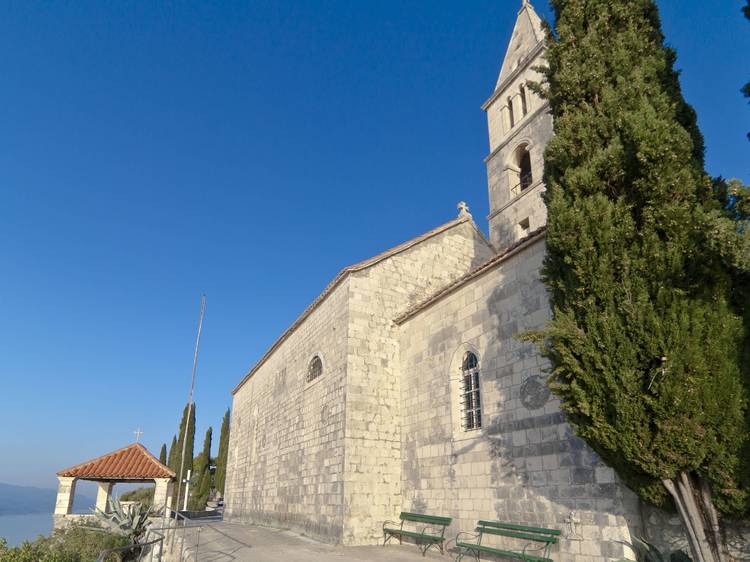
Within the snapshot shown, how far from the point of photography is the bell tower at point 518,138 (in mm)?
15445

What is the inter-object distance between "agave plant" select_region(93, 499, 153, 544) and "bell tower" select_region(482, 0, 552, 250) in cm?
1299

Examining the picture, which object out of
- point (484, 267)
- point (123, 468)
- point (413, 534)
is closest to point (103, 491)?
point (123, 468)

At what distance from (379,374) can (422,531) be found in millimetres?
3855

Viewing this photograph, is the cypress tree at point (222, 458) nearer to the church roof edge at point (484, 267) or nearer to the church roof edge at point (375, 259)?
the church roof edge at point (375, 259)

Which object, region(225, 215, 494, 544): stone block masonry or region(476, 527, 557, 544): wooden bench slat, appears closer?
region(476, 527, 557, 544): wooden bench slat

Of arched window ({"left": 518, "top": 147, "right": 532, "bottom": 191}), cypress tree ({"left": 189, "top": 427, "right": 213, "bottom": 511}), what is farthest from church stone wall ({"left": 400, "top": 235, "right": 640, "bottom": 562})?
cypress tree ({"left": 189, "top": 427, "right": 213, "bottom": 511})

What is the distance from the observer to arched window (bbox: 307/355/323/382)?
1473 centimetres

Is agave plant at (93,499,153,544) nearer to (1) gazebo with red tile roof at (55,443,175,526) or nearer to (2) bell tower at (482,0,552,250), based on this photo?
(1) gazebo with red tile roof at (55,443,175,526)

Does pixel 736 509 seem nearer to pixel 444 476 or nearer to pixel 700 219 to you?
pixel 700 219

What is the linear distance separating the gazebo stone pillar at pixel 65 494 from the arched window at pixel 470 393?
11.6 m

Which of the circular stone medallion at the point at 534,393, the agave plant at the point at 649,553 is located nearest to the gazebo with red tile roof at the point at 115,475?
the circular stone medallion at the point at 534,393

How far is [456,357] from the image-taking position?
427 inches

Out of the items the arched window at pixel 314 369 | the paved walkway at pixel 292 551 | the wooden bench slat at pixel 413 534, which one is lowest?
the paved walkway at pixel 292 551

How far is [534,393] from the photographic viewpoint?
8414mm
